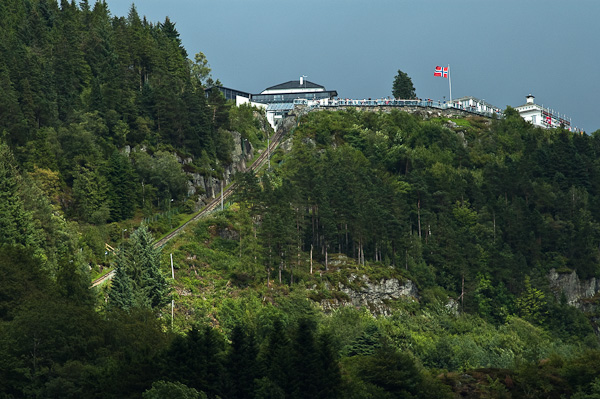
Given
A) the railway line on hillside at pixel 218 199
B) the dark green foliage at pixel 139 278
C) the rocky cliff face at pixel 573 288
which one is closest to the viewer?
the dark green foliage at pixel 139 278

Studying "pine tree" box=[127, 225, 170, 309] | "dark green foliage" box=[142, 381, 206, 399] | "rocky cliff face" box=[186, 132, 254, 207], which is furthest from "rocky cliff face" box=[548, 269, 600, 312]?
"dark green foliage" box=[142, 381, 206, 399]

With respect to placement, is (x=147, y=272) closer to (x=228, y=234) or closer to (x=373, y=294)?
(x=228, y=234)

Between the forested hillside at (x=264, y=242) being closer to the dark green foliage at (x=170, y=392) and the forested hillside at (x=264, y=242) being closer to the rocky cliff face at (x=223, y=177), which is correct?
the dark green foliage at (x=170, y=392)

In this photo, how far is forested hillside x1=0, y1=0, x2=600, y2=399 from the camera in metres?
69.9

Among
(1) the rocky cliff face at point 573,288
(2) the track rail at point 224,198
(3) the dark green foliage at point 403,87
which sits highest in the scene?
(3) the dark green foliage at point 403,87

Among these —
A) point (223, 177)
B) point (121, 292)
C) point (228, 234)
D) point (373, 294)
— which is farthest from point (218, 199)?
point (121, 292)

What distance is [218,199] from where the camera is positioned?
141m

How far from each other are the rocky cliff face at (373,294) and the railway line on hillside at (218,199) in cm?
2212

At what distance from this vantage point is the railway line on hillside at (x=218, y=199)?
4231 inches

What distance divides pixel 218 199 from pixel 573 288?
52.5m

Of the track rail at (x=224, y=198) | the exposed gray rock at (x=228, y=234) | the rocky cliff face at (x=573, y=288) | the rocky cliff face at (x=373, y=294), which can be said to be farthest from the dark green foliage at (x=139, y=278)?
the rocky cliff face at (x=573, y=288)

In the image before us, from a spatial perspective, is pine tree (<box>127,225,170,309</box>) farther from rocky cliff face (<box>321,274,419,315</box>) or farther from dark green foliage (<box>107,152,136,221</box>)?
dark green foliage (<box>107,152,136,221</box>)

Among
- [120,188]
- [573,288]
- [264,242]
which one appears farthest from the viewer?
[573,288]

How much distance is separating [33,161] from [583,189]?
85.1 m
